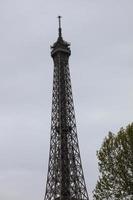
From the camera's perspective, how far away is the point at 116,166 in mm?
33625

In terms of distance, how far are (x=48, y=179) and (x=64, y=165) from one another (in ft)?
13.8

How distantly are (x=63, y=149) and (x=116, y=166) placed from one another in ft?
173

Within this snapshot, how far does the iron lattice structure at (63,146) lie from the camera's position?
82.1 m

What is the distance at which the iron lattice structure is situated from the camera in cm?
8206

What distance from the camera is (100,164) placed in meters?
34.8

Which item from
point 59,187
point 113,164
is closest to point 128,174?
point 113,164

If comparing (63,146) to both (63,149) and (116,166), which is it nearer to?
(63,149)

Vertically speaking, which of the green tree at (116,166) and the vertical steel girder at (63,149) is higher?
the vertical steel girder at (63,149)

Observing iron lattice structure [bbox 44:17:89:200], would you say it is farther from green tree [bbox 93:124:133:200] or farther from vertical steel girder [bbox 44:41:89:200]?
green tree [bbox 93:124:133:200]

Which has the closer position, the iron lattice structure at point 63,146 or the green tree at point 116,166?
the green tree at point 116,166

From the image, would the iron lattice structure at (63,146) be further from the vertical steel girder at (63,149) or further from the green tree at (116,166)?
the green tree at (116,166)

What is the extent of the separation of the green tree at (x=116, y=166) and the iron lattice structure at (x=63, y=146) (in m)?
47.4

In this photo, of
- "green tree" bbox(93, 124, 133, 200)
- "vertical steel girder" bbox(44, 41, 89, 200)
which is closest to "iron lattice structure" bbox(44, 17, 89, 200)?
"vertical steel girder" bbox(44, 41, 89, 200)

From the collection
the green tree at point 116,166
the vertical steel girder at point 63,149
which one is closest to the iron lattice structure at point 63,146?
the vertical steel girder at point 63,149
